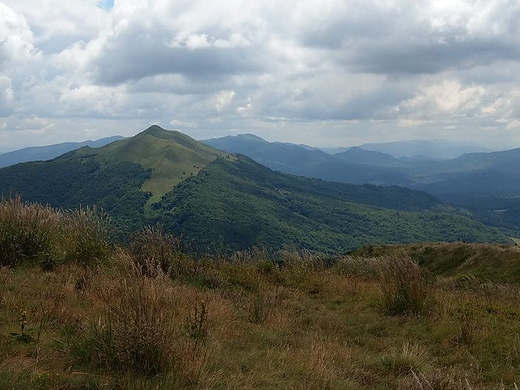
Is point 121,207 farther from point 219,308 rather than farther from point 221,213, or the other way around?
point 219,308

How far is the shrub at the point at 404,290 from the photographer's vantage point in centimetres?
754

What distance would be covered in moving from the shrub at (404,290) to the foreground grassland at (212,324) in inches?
1.0

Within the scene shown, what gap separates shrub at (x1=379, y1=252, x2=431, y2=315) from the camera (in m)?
7.54

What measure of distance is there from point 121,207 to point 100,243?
624 ft

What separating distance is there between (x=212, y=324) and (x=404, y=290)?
406 cm

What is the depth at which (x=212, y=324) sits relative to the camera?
218 inches

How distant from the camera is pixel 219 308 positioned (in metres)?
6.20

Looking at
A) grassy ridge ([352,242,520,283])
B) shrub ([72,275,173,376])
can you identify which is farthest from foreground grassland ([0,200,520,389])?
grassy ridge ([352,242,520,283])

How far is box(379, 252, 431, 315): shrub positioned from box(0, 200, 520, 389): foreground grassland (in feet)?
0.08

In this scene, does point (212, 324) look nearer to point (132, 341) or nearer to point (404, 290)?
point (132, 341)

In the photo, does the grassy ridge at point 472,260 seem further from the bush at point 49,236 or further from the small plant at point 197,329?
the small plant at point 197,329

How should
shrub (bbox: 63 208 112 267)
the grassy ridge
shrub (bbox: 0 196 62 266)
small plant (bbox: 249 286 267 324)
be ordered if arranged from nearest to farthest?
small plant (bbox: 249 286 267 324) → shrub (bbox: 0 196 62 266) → shrub (bbox: 63 208 112 267) → the grassy ridge

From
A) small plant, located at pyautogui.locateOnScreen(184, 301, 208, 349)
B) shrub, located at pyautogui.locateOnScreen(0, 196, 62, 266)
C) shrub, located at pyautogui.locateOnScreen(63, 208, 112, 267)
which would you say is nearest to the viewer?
small plant, located at pyautogui.locateOnScreen(184, 301, 208, 349)

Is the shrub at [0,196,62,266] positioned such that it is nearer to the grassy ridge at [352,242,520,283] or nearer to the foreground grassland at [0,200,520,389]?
the foreground grassland at [0,200,520,389]
